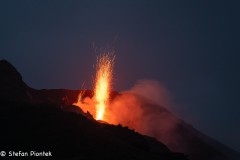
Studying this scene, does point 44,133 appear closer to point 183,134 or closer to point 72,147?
point 72,147

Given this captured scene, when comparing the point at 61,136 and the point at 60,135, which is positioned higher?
the point at 60,135

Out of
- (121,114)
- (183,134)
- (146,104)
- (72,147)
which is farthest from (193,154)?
(72,147)

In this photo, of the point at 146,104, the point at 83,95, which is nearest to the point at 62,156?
the point at 83,95

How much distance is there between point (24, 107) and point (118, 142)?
60.6ft

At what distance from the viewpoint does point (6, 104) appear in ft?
234

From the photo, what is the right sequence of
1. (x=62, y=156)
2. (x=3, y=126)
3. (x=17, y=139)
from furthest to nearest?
(x=3, y=126)
(x=17, y=139)
(x=62, y=156)

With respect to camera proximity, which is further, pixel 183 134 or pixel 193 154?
pixel 183 134

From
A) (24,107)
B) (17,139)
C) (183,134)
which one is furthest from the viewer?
(183,134)

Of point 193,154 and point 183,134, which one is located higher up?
point 183,134

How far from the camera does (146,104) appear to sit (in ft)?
516

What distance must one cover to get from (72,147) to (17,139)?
25.7 ft

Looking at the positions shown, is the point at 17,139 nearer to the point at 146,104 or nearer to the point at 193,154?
the point at 193,154

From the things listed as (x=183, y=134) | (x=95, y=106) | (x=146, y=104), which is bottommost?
(x=183, y=134)

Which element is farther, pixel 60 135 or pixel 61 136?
pixel 60 135
